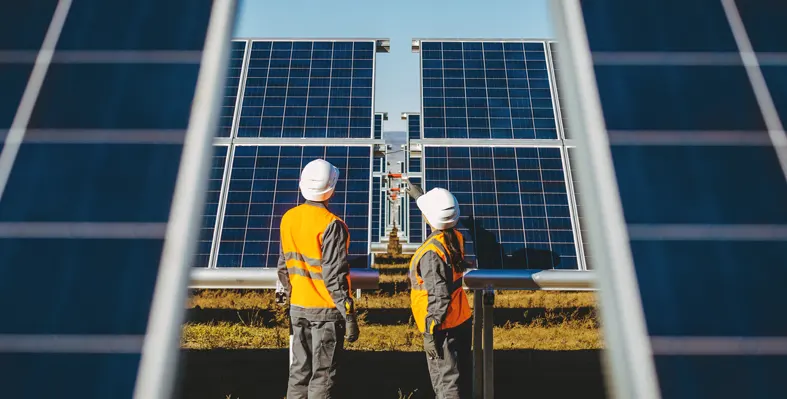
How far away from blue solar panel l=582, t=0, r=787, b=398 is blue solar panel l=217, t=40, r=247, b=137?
262 inches

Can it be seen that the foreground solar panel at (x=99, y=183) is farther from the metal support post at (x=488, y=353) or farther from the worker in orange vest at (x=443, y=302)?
the metal support post at (x=488, y=353)

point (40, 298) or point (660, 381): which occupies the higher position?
point (40, 298)

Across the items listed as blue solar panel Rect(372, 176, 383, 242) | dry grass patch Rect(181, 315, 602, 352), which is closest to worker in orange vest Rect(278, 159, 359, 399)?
dry grass patch Rect(181, 315, 602, 352)

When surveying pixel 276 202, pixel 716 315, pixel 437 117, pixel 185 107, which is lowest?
pixel 716 315

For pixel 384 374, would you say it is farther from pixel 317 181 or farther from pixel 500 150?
pixel 500 150

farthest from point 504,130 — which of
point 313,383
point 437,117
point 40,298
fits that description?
point 40,298

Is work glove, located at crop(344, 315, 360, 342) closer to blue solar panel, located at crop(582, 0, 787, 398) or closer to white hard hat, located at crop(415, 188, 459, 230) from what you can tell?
white hard hat, located at crop(415, 188, 459, 230)

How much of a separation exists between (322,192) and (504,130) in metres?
5.09

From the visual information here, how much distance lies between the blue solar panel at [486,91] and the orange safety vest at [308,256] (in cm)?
447

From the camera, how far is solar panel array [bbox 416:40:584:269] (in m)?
6.52

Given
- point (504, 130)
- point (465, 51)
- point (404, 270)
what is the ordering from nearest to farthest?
point (504, 130), point (465, 51), point (404, 270)

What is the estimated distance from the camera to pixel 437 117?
8.27 meters

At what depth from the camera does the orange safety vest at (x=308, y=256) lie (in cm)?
372

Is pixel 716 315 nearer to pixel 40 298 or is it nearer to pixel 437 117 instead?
pixel 40 298
